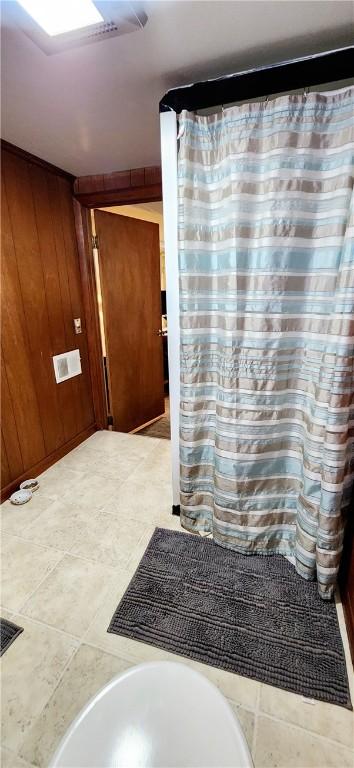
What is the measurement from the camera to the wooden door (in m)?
2.65

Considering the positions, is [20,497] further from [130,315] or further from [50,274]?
[130,315]

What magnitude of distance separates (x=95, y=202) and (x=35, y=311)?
1014 mm

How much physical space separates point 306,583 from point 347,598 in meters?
0.17

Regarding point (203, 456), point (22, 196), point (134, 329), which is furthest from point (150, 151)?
point (203, 456)

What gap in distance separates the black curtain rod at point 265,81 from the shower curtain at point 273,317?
0.27 feet

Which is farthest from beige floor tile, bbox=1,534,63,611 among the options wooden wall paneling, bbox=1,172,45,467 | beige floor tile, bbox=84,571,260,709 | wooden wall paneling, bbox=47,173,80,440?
wooden wall paneling, bbox=47,173,80,440

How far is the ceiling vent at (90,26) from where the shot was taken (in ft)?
2.96

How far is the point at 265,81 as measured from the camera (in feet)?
3.78

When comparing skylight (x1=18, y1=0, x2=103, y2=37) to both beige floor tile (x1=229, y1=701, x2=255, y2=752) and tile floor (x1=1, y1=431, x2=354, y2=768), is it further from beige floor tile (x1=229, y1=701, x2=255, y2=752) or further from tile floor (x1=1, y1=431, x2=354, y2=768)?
beige floor tile (x1=229, y1=701, x2=255, y2=752)

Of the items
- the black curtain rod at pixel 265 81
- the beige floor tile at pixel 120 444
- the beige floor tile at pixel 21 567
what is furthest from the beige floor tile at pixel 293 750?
the black curtain rod at pixel 265 81

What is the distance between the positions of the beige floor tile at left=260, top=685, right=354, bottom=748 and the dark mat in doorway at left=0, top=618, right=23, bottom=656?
95 centimetres

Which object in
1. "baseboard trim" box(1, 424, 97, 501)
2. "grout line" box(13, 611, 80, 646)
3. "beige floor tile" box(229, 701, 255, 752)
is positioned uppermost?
"baseboard trim" box(1, 424, 97, 501)

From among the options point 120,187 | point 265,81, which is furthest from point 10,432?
point 265,81

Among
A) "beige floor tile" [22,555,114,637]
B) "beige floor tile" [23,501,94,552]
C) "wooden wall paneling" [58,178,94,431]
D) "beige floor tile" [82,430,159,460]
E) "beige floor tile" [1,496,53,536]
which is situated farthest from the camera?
"beige floor tile" [82,430,159,460]
